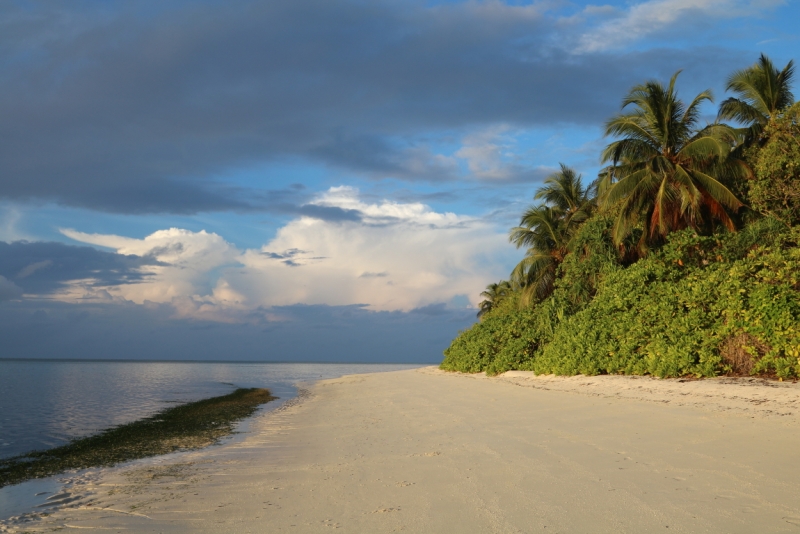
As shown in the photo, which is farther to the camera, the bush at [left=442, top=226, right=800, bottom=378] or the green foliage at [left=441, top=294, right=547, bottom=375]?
the green foliage at [left=441, top=294, right=547, bottom=375]

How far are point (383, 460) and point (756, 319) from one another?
8676 millimetres

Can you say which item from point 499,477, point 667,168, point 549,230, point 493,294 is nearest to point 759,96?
point 667,168

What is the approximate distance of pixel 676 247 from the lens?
16359 mm

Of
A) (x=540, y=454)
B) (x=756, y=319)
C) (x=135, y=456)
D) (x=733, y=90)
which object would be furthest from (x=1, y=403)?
(x=733, y=90)

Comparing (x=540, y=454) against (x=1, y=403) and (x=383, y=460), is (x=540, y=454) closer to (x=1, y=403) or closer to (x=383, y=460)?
(x=383, y=460)

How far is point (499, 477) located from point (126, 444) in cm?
924

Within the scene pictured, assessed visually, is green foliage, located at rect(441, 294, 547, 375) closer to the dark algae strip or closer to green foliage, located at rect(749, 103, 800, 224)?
green foliage, located at rect(749, 103, 800, 224)

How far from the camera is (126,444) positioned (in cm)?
1176

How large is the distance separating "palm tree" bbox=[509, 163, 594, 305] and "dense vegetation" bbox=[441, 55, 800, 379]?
157 inches

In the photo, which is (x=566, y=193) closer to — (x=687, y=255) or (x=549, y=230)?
(x=549, y=230)

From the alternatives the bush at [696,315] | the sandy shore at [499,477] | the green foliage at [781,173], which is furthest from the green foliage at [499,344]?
the sandy shore at [499,477]

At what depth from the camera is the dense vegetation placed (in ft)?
38.9

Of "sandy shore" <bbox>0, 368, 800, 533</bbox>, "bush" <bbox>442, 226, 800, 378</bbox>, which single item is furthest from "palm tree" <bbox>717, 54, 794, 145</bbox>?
"sandy shore" <bbox>0, 368, 800, 533</bbox>

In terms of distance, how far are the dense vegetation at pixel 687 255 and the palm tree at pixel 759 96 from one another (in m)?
0.04
